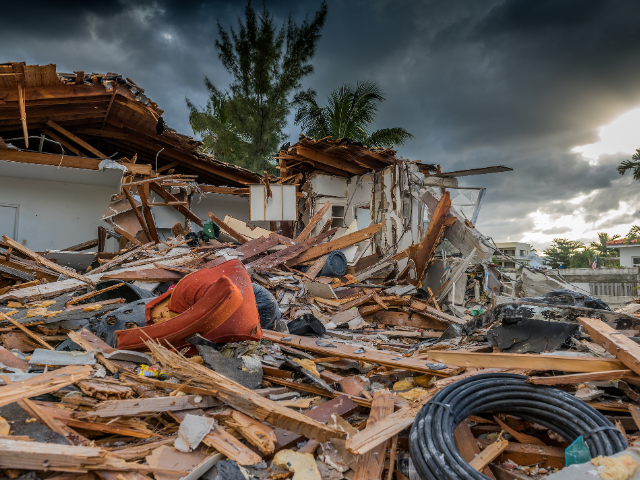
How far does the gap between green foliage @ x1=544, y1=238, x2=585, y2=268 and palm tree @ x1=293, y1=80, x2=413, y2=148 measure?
128 feet

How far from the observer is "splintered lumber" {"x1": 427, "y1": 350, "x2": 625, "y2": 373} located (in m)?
2.82

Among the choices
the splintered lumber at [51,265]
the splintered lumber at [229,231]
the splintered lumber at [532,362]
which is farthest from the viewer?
the splintered lumber at [229,231]

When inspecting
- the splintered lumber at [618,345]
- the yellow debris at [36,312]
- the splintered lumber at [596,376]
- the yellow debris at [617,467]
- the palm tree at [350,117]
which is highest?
the palm tree at [350,117]

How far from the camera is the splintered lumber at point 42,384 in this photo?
215 cm

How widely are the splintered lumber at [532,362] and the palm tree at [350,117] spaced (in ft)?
51.4

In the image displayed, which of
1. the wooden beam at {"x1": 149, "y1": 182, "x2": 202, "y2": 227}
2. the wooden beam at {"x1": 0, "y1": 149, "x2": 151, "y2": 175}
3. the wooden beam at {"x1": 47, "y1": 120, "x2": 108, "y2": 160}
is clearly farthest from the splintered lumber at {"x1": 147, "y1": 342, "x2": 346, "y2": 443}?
the wooden beam at {"x1": 47, "y1": 120, "x2": 108, "y2": 160}

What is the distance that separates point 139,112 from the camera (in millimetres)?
9188

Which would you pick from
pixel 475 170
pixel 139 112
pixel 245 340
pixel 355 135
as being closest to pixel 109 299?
pixel 245 340

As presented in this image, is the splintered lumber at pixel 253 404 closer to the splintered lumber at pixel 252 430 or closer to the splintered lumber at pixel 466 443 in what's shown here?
the splintered lumber at pixel 252 430

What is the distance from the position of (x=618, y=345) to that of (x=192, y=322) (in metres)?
3.79

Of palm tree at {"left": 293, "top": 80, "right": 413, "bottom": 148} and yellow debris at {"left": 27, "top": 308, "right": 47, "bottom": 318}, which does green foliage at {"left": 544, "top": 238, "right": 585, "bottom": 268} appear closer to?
palm tree at {"left": 293, "top": 80, "right": 413, "bottom": 148}

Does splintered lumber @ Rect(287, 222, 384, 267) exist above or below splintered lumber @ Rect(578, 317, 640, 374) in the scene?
above

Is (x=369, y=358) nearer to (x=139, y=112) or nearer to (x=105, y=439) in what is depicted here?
(x=105, y=439)

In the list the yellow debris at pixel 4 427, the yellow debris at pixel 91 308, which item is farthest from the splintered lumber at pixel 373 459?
the yellow debris at pixel 91 308
